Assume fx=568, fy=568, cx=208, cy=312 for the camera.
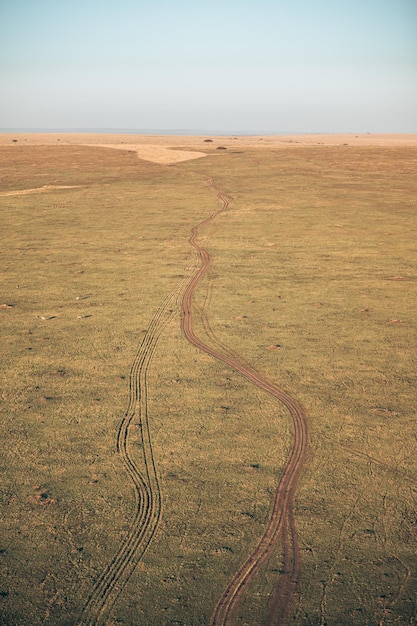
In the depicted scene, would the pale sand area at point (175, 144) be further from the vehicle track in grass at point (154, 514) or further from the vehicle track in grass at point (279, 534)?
the vehicle track in grass at point (279, 534)

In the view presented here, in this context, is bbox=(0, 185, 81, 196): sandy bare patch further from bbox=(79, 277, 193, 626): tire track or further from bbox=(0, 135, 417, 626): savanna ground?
bbox=(79, 277, 193, 626): tire track

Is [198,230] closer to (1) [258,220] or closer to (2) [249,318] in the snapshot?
(1) [258,220]

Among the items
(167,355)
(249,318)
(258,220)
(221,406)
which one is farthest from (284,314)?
(258,220)

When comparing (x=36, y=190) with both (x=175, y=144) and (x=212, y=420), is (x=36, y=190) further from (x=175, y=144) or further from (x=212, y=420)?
(x=175, y=144)

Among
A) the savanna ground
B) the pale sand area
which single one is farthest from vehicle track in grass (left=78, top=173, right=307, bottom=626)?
the pale sand area

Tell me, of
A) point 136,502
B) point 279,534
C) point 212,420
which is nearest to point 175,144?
point 212,420

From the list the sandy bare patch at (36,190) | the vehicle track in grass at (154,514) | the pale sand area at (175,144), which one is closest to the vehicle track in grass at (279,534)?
the vehicle track in grass at (154,514)
